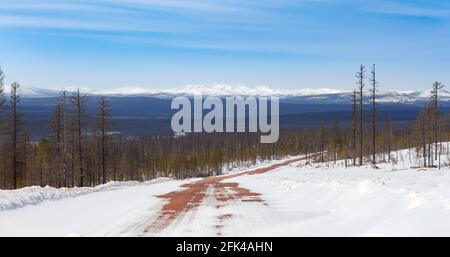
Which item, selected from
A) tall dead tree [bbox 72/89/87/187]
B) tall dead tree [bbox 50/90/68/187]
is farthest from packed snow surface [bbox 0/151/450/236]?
tall dead tree [bbox 50/90/68/187]

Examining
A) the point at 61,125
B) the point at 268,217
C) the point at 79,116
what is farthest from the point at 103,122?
the point at 268,217

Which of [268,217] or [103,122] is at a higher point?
[103,122]

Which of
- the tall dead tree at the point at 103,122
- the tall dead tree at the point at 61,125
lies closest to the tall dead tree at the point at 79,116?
the tall dead tree at the point at 61,125

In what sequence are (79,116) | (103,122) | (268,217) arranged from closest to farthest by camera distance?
(268,217)
(79,116)
(103,122)

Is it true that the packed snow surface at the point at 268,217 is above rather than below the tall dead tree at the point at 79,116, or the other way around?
below

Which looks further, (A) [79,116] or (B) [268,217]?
(A) [79,116]

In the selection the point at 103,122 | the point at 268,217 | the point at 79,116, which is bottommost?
the point at 268,217

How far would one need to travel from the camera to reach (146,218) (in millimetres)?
14969

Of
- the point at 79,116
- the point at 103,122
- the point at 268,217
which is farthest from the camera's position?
the point at 103,122

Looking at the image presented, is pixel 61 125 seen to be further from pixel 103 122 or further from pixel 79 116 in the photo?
pixel 103 122

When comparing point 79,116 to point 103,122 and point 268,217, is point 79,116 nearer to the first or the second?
point 103,122

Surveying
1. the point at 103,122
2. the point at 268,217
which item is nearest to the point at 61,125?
the point at 103,122

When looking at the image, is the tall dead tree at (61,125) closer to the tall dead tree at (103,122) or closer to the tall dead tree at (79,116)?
the tall dead tree at (79,116)
